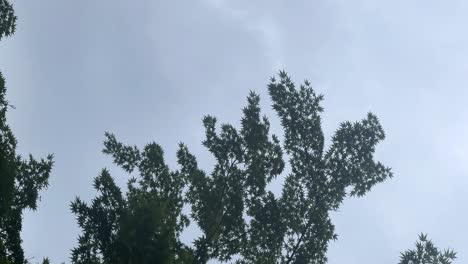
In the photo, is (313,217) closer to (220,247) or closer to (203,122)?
(220,247)

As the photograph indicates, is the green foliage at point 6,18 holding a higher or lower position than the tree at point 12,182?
higher

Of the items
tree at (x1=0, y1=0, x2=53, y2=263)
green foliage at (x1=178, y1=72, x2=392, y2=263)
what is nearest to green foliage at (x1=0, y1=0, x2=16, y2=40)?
tree at (x1=0, y1=0, x2=53, y2=263)

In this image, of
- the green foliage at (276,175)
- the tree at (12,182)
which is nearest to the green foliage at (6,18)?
the tree at (12,182)

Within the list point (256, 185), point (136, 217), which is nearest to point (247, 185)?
point (256, 185)

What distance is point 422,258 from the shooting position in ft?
88.2

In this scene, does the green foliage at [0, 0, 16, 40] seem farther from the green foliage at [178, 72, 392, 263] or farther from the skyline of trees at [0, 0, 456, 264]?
Result: the green foliage at [178, 72, 392, 263]

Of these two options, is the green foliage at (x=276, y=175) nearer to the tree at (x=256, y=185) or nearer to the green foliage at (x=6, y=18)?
the tree at (x=256, y=185)

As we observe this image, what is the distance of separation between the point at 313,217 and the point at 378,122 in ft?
26.1

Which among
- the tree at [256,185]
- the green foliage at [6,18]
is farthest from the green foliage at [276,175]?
the green foliage at [6,18]

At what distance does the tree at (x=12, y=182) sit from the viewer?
2347 cm

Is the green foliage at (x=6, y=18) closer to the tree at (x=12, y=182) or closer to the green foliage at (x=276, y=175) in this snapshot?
the tree at (x=12, y=182)

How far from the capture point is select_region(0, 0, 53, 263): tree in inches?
924

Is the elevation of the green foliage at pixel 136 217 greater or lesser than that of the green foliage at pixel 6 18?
lesser

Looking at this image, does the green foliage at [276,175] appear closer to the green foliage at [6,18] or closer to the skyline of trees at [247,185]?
the skyline of trees at [247,185]
